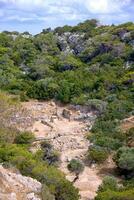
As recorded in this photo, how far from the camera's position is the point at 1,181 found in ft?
65.3

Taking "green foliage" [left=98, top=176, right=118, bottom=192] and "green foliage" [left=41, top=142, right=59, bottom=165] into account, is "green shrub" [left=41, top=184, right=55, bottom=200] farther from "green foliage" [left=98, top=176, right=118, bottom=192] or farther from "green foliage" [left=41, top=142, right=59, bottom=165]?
"green foliage" [left=41, top=142, right=59, bottom=165]

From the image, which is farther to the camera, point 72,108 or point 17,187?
point 72,108

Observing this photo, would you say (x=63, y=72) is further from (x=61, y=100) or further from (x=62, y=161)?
(x=62, y=161)

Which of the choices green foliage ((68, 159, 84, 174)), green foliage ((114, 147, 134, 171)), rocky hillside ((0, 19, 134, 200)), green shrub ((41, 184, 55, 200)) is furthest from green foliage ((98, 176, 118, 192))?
green shrub ((41, 184, 55, 200))

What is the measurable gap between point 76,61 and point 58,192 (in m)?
34.0

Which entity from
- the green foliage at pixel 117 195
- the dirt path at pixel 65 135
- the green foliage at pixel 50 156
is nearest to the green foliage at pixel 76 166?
the dirt path at pixel 65 135

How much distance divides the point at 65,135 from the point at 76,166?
6.74 meters

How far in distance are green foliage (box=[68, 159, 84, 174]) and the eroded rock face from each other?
312 inches

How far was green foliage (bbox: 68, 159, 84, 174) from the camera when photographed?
28.9 m

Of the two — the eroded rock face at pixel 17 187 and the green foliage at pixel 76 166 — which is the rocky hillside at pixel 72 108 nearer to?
the green foliage at pixel 76 166

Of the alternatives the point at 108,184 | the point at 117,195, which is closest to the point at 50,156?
the point at 108,184

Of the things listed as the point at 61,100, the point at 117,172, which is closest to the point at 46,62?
the point at 61,100

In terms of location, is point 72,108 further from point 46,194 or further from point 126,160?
point 46,194

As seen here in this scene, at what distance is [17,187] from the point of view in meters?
20.2
